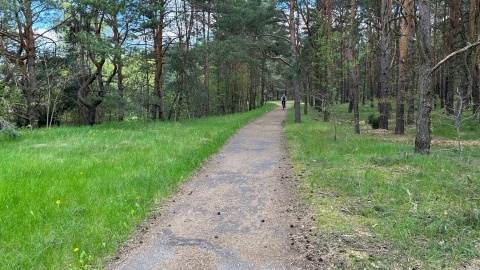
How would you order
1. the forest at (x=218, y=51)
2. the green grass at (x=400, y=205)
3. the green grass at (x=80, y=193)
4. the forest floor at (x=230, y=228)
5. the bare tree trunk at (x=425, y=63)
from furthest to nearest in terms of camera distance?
the forest at (x=218, y=51)
the bare tree trunk at (x=425, y=63)
the green grass at (x=80, y=193)
the forest floor at (x=230, y=228)
the green grass at (x=400, y=205)

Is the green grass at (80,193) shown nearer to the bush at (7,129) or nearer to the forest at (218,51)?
the bush at (7,129)

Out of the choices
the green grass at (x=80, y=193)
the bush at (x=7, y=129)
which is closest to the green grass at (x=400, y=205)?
the green grass at (x=80, y=193)


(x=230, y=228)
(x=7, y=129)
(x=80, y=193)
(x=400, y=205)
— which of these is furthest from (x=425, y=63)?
(x=7, y=129)

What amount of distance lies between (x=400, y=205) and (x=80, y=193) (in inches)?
198

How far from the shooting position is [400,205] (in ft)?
15.6

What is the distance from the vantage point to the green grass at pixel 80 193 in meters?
3.62

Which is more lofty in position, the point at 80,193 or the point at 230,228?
the point at 80,193

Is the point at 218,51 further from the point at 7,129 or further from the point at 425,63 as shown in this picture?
the point at 425,63

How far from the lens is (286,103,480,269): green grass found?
133 inches

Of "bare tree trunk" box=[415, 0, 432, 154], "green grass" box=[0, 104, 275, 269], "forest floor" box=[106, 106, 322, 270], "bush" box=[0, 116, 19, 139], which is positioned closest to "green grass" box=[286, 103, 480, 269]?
"forest floor" box=[106, 106, 322, 270]

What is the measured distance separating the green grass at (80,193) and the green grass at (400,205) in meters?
2.65

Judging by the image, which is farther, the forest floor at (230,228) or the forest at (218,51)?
the forest at (218,51)

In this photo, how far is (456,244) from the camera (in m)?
3.52

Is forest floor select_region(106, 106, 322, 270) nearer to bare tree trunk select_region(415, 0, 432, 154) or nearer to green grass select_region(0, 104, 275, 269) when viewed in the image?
green grass select_region(0, 104, 275, 269)
